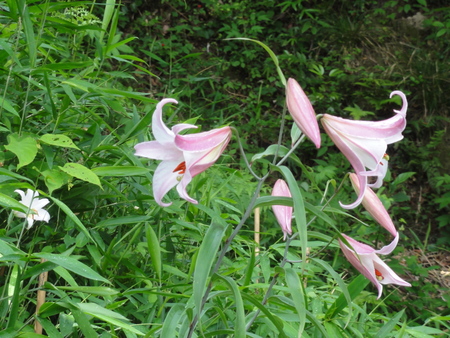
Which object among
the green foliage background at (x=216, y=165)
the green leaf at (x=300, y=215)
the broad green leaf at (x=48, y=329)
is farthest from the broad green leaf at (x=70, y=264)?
the green leaf at (x=300, y=215)

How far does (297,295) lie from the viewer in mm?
765

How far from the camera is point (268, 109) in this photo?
368 centimetres

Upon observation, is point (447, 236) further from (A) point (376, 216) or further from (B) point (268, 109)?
(A) point (376, 216)

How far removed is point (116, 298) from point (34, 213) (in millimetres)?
295

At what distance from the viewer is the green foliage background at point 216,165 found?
1137 millimetres

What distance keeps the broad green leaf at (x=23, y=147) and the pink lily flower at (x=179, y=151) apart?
42 cm

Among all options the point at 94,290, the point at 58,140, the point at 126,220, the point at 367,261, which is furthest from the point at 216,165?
the point at 367,261

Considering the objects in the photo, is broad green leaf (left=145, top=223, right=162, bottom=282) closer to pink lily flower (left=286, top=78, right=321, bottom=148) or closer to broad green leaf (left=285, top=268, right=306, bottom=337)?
broad green leaf (left=285, top=268, right=306, bottom=337)

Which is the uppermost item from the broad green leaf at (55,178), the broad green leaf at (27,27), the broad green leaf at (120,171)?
the broad green leaf at (27,27)

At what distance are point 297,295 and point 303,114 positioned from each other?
258 millimetres

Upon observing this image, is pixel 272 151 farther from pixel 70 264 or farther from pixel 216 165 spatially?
pixel 216 165

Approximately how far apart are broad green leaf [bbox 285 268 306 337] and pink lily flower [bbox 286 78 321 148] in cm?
22

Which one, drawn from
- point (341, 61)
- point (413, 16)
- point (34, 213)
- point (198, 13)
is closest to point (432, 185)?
point (341, 61)

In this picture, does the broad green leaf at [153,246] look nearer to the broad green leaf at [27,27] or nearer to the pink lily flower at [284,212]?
the pink lily flower at [284,212]
